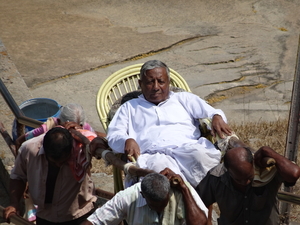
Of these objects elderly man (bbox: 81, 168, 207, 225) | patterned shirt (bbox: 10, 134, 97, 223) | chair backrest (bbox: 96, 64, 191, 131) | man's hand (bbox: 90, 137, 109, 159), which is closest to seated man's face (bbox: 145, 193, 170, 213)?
elderly man (bbox: 81, 168, 207, 225)

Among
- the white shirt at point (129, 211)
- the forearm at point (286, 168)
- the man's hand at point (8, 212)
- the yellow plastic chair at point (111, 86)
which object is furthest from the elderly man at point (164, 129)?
the man's hand at point (8, 212)

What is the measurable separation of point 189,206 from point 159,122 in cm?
129

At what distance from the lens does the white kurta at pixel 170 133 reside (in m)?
3.57

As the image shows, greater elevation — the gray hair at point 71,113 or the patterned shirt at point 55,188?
the gray hair at point 71,113

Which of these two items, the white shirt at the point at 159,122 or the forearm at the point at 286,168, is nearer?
the forearm at the point at 286,168

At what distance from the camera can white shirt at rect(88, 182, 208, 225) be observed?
9.89 feet

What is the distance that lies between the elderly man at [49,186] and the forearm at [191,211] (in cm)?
98

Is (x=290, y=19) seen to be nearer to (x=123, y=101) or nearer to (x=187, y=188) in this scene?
Result: (x=123, y=101)

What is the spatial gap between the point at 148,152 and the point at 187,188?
0.95 metres

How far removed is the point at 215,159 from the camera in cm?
360

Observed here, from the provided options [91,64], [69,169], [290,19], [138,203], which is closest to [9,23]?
[91,64]

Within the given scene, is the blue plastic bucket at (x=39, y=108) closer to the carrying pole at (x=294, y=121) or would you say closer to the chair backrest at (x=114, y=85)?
the chair backrest at (x=114, y=85)

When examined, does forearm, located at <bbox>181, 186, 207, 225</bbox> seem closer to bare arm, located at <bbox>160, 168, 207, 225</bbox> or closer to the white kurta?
bare arm, located at <bbox>160, 168, 207, 225</bbox>

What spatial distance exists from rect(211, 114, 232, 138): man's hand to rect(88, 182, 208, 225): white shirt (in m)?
0.87
